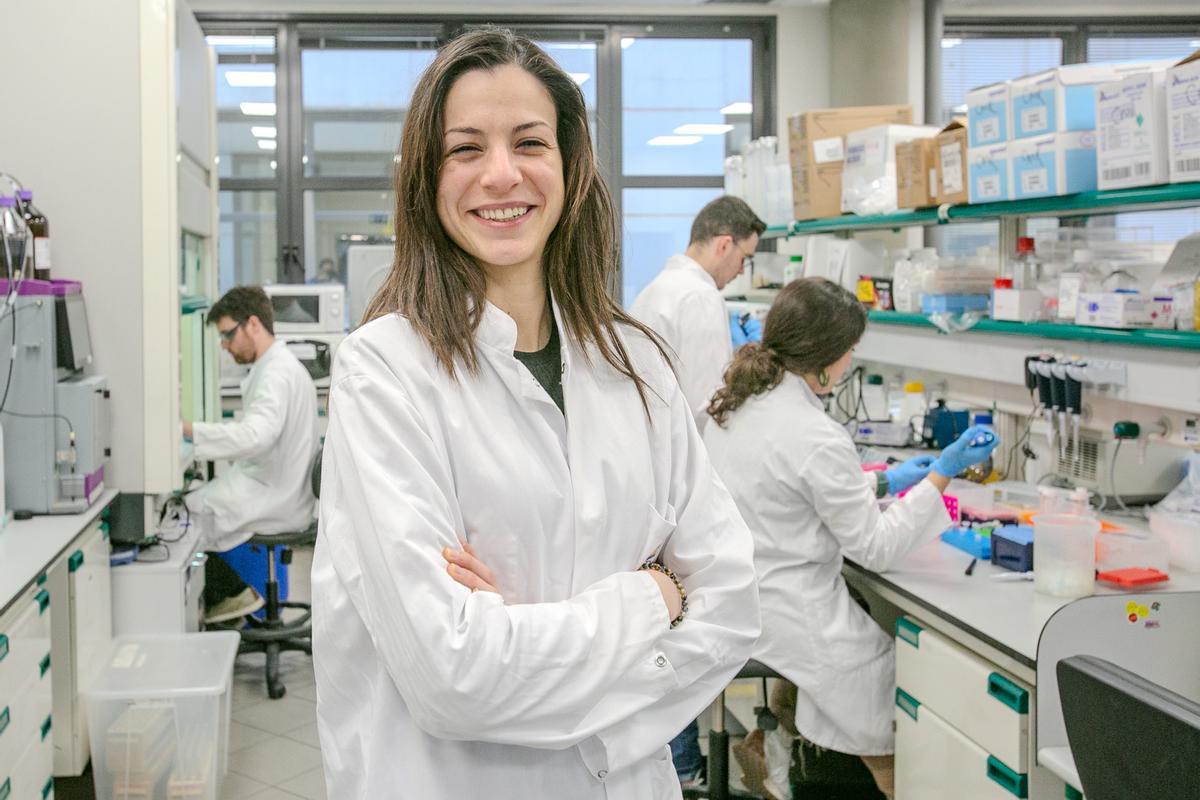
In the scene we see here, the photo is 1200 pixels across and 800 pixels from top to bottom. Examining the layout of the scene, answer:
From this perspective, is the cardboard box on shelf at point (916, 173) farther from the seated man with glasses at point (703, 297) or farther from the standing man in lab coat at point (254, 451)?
the standing man in lab coat at point (254, 451)

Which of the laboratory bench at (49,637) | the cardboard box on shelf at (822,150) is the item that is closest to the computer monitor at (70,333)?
the laboratory bench at (49,637)

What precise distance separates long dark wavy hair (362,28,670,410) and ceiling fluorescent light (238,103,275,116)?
5814mm

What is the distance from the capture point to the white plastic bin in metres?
2.92

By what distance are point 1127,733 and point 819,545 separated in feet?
4.14

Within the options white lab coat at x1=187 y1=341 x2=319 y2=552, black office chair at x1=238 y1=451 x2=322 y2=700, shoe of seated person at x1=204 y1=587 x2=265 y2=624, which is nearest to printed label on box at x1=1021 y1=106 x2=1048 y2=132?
black office chair at x1=238 y1=451 x2=322 y2=700

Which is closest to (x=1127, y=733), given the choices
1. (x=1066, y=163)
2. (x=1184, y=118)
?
(x=1184, y=118)

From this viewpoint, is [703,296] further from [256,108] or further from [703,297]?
[256,108]

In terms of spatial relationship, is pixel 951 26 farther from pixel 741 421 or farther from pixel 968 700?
pixel 968 700

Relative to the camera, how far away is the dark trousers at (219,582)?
4438 mm

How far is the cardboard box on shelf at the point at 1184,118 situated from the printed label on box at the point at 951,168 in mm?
917

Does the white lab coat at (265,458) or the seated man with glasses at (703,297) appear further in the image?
the seated man with glasses at (703,297)

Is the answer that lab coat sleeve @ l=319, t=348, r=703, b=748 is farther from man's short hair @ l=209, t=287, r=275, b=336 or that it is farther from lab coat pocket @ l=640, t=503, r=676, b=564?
man's short hair @ l=209, t=287, r=275, b=336

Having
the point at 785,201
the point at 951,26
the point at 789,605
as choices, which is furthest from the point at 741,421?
the point at 951,26

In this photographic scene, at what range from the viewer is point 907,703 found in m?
2.48
